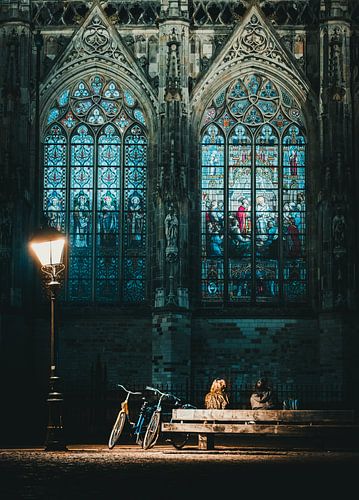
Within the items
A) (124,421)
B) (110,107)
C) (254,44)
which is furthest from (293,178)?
(124,421)

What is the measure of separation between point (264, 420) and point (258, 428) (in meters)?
0.22

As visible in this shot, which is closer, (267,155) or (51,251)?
(51,251)

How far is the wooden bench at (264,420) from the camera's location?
793 inches

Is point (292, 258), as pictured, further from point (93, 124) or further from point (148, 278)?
point (93, 124)

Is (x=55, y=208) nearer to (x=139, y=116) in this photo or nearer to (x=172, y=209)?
(x=139, y=116)

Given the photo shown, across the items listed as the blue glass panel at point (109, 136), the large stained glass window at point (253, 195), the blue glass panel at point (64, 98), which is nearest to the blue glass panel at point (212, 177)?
the large stained glass window at point (253, 195)

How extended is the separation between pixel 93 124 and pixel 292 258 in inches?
289

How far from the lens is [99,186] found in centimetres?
3378

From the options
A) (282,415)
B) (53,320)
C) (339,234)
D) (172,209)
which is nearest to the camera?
(282,415)

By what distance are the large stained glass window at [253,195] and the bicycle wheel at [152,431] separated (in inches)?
470

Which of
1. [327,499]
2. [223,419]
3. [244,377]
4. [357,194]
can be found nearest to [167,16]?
[357,194]

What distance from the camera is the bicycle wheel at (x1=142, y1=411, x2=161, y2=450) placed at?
2108 cm

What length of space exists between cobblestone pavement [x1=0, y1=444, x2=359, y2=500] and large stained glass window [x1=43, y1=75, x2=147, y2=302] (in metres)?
12.0

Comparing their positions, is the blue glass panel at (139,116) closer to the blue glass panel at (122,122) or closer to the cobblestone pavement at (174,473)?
the blue glass panel at (122,122)
